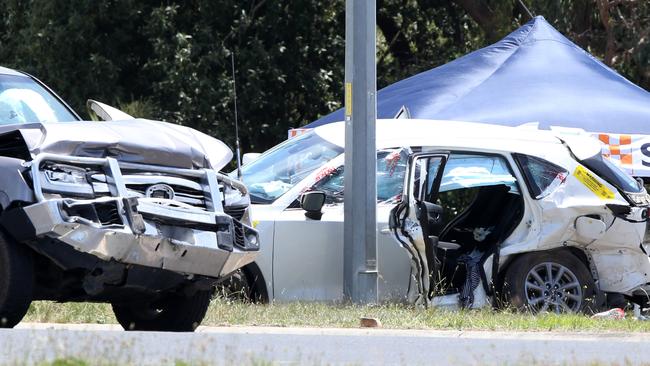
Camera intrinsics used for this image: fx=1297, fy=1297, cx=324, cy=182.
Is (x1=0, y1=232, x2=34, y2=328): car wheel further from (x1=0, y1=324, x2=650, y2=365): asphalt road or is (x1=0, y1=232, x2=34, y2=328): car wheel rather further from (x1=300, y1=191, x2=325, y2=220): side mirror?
(x1=300, y1=191, x2=325, y2=220): side mirror

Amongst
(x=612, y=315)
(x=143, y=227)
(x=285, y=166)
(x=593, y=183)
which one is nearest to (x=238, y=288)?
(x=285, y=166)

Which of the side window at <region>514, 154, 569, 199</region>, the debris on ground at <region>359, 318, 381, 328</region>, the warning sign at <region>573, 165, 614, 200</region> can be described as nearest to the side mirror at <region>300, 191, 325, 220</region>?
the debris on ground at <region>359, 318, 381, 328</region>

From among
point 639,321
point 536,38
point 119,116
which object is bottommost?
point 639,321

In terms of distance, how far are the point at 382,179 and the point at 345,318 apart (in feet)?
7.95

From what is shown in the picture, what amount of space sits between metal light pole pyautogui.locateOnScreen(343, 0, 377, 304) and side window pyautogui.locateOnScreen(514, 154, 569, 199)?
1362 millimetres

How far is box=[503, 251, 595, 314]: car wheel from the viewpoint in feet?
37.6

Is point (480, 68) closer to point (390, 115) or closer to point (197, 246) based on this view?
point (390, 115)

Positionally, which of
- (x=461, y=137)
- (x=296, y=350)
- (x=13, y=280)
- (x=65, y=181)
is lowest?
(x=296, y=350)

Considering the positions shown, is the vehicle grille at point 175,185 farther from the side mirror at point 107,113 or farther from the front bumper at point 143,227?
the side mirror at point 107,113

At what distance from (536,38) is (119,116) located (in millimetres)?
9529

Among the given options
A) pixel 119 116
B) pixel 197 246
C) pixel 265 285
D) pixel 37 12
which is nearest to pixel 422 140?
pixel 265 285

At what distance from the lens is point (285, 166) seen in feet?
39.4

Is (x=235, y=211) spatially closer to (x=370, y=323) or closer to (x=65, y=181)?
(x=65, y=181)

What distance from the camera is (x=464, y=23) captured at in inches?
1110
